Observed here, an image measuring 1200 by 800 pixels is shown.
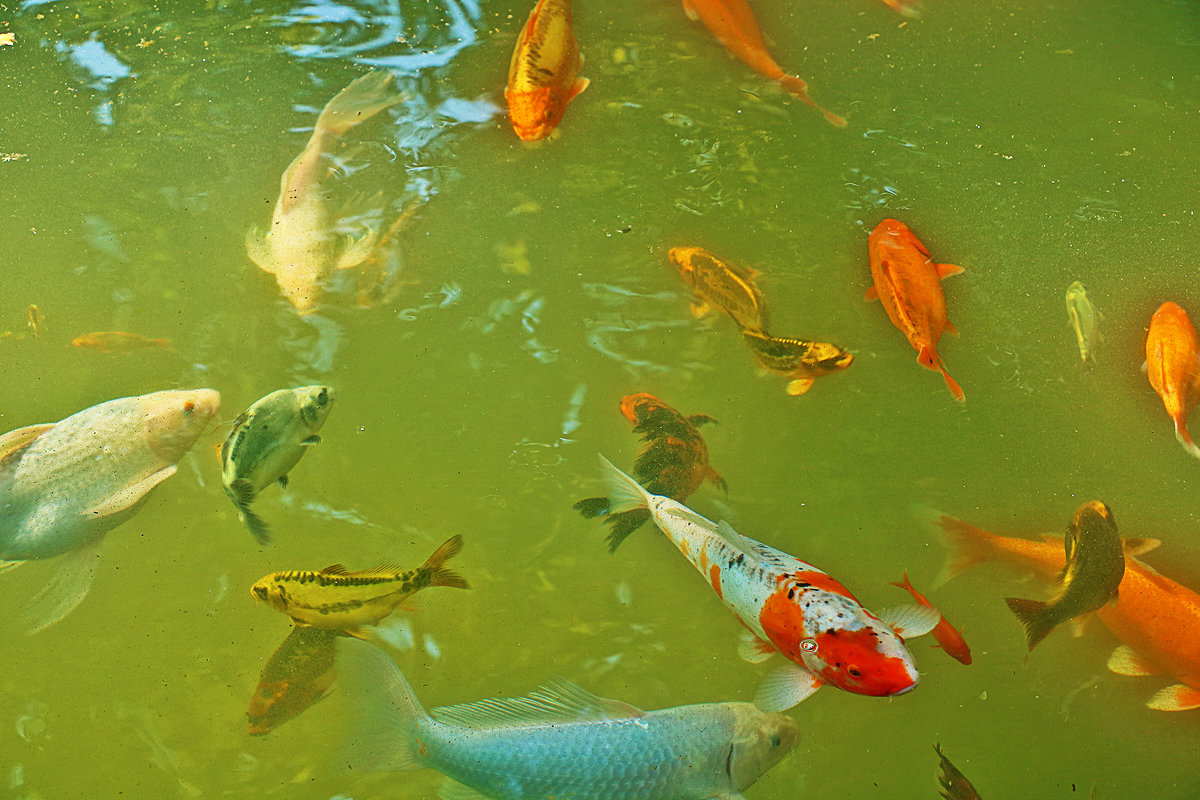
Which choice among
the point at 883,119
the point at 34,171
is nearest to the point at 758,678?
the point at 883,119

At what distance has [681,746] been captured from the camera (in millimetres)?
2059

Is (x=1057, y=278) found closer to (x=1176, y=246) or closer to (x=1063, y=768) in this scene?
(x=1176, y=246)

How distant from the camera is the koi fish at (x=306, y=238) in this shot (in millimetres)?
3072

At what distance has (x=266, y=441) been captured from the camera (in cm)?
223

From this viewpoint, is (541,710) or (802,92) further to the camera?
(802,92)

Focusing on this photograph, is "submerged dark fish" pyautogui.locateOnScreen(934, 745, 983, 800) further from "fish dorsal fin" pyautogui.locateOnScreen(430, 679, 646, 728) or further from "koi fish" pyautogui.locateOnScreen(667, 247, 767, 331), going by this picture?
"koi fish" pyautogui.locateOnScreen(667, 247, 767, 331)

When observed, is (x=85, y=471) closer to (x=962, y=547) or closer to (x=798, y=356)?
(x=798, y=356)

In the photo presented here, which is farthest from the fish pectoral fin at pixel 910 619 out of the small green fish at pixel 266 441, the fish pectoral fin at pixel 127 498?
the fish pectoral fin at pixel 127 498

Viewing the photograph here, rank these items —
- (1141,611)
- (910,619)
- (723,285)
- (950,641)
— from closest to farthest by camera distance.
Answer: (910,619) < (950,641) < (1141,611) < (723,285)

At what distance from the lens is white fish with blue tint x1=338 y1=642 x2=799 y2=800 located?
2020 mm

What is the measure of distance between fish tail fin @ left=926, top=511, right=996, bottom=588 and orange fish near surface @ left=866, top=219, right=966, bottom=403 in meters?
0.47

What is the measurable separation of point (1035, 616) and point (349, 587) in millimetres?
1969

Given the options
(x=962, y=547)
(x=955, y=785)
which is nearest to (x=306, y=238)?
(x=962, y=547)

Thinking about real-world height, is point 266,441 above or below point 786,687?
above
